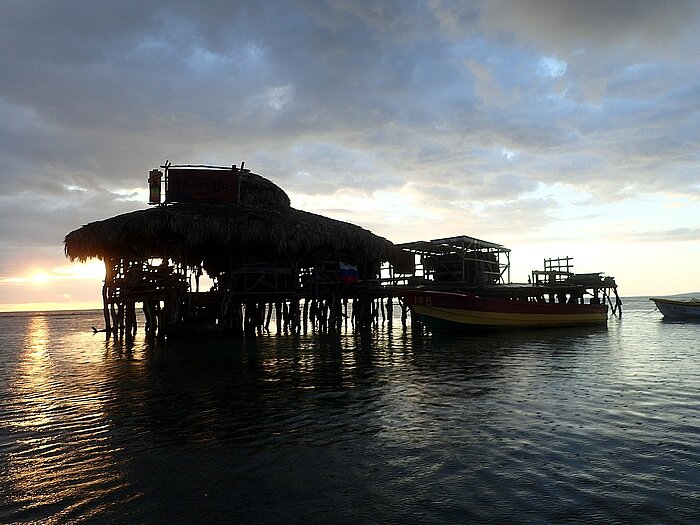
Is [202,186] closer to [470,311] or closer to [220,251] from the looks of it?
[220,251]

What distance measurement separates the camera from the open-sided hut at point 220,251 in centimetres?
2300

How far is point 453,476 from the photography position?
5492 millimetres

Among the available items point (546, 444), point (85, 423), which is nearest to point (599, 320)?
point (546, 444)

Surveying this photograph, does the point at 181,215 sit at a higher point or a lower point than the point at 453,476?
higher

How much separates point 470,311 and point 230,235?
1124cm

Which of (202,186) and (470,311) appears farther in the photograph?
(202,186)

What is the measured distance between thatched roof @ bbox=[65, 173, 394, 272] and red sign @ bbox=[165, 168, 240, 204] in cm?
52

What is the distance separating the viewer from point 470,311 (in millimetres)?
23750

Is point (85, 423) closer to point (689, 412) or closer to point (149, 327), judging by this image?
point (689, 412)

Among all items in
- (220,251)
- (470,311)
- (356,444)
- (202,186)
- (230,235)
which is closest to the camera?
(356,444)

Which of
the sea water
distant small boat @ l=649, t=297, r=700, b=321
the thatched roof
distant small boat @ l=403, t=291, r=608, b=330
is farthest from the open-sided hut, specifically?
distant small boat @ l=649, t=297, r=700, b=321

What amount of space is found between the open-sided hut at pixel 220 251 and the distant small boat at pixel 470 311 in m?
4.70

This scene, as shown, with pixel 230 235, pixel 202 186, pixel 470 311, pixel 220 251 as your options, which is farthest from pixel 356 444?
pixel 220 251

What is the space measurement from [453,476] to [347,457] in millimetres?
1339
